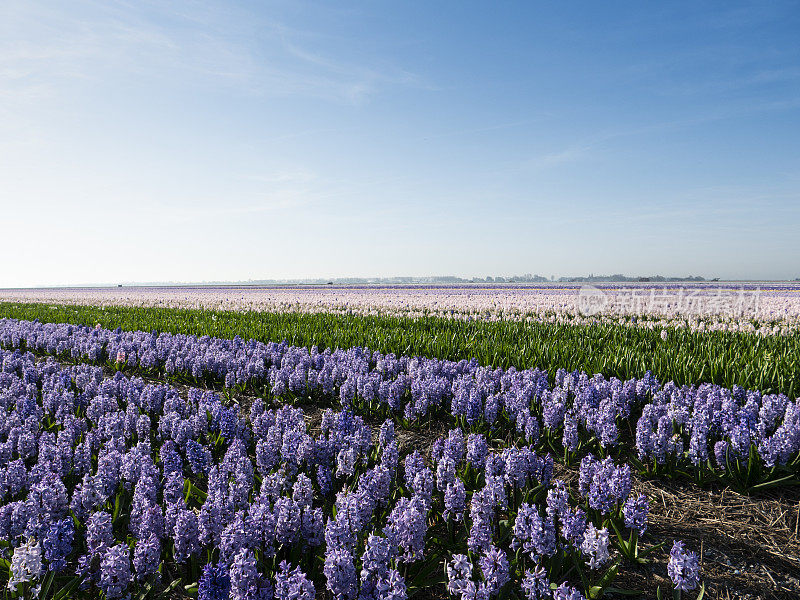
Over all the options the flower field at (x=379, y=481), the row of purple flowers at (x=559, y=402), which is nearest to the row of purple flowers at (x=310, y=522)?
the flower field at (x=379, y=481)

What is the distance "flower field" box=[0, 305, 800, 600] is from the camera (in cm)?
344

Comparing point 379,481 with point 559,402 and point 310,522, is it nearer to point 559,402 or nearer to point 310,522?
point 310,522

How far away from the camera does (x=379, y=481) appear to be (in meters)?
4.29

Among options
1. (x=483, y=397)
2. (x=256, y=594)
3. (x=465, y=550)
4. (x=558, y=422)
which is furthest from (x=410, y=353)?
(x=256, y=594)

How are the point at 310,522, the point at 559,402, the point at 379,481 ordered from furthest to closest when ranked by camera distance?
the point at 559,402 → the point at 379,481 → the point at 310,522

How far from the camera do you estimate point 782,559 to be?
13.4 ft

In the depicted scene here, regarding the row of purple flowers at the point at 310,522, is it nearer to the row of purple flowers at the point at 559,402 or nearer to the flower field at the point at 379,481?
the flower field at the point at 379,481

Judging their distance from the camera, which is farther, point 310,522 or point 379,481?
point 379,481

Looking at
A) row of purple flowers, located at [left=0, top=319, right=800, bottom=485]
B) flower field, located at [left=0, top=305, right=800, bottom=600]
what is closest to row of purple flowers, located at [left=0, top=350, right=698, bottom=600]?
flower field, located at [left=0, top=305, right=800, bottom=600]

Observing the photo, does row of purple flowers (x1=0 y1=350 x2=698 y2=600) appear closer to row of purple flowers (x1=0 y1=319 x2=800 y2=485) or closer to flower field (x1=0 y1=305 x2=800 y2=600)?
flower field (x1=0 y1=305 x2=800 y2=600)

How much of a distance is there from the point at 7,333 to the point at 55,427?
11624mm

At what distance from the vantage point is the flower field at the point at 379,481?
135 inches

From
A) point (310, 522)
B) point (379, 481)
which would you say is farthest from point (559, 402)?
point (310, 522)

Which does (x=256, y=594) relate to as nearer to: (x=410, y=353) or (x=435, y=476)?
(x=435, y=476)
